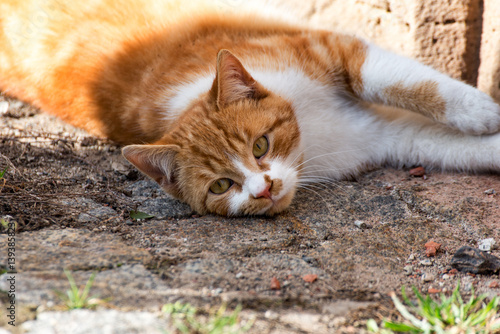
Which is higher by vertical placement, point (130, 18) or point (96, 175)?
point (130, 18)

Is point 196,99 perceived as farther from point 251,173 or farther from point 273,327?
point 273,327

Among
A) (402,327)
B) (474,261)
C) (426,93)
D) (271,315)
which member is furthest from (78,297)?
(426,93)

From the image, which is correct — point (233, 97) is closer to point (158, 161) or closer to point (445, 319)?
point (158, 161)

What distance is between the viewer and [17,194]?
91.6 inches

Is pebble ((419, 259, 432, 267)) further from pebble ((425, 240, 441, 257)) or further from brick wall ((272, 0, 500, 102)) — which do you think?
brick wall ((272, 0, 500, 102))

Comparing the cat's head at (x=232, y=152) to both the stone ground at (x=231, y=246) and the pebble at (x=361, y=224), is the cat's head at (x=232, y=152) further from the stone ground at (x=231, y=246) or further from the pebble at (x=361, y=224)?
the pebble at (x=361, y=224)

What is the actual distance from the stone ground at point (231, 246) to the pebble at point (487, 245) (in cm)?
3

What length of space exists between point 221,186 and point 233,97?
49cm

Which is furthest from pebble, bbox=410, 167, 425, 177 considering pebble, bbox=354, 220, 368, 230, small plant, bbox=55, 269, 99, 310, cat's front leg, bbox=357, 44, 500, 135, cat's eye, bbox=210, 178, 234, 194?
small plant, bbox=55, 269, 99, 310

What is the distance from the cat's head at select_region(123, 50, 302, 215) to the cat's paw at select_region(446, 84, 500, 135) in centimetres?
88

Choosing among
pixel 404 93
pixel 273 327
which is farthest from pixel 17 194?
pixel 404 93

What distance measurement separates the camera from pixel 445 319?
149 cm

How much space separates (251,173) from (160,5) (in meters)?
1.75

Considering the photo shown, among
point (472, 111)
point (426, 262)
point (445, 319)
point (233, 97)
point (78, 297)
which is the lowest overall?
point (426, 262)
